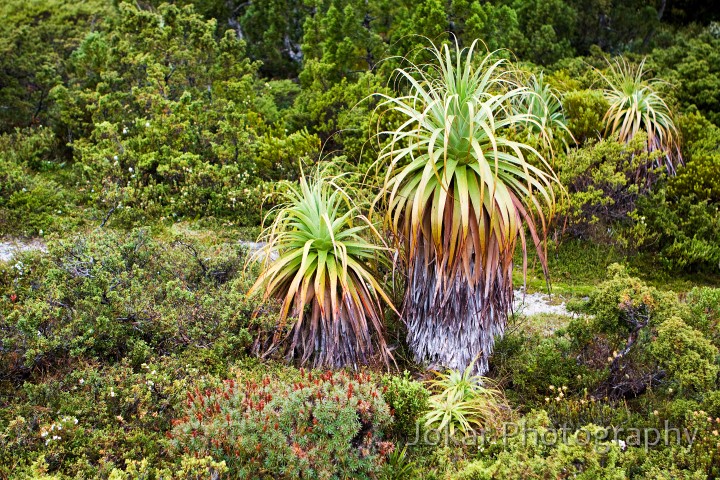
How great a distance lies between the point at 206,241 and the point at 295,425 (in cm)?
462

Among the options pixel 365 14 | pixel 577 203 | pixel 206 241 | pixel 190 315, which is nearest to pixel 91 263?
pixel 190 315

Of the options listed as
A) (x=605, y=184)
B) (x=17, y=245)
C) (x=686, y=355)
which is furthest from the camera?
(x=605, y=184)

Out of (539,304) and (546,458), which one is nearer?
(546,458)

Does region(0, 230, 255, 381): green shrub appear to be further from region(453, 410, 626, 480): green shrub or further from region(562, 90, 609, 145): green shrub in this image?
region(562, 90, 609, 145): green shrub

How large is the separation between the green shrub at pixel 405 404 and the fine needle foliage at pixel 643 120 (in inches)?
232

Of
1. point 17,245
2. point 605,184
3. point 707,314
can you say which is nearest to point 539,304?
point 605,184

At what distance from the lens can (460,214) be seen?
15.6 feet

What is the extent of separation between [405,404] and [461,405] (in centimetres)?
48

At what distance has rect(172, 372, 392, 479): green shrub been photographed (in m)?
4.00

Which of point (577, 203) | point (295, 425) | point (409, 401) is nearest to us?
point (295, 425)

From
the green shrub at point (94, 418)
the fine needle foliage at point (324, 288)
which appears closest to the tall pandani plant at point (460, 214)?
the fine needle foliage at point (324, 288)

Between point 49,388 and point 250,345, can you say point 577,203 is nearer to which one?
point 250,345

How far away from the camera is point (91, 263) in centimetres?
602

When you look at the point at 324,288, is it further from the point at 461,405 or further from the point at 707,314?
the point at 707,314
